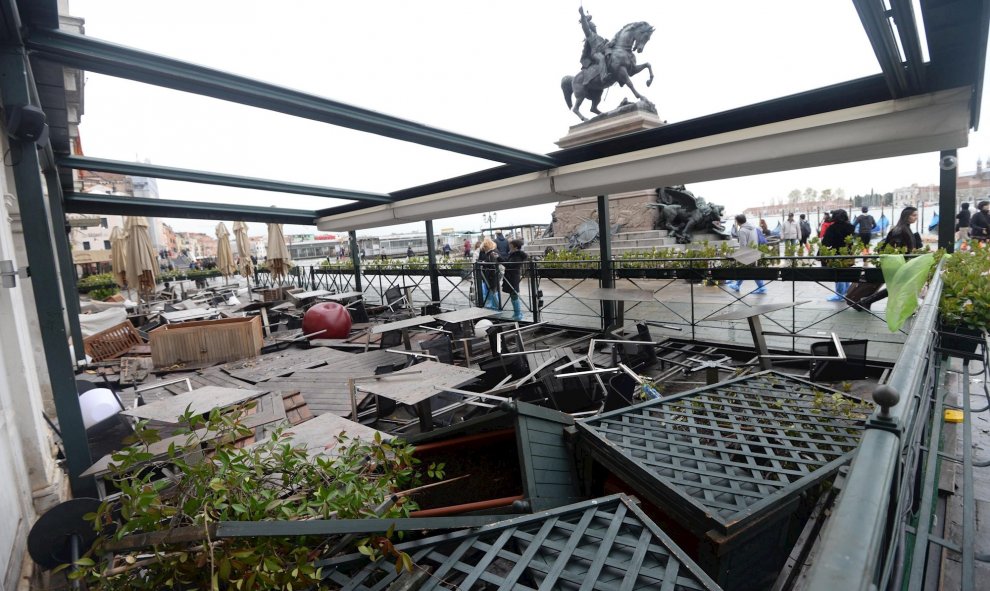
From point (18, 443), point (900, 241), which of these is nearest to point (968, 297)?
point (900, 241)

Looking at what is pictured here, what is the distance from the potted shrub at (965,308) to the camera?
9.05 ft

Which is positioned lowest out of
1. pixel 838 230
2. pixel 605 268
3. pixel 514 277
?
pixel 514 277

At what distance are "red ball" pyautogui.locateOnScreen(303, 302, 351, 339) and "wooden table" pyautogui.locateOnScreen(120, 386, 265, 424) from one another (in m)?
4.58

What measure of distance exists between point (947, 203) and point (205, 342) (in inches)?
392

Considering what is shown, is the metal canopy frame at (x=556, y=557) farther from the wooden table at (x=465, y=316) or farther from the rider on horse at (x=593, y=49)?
the rider on horse at (x=593, y=49)

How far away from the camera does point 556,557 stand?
1396 millimetres

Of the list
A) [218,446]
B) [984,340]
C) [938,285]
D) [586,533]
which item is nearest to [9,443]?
[218,446]

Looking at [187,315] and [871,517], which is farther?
[187,315]

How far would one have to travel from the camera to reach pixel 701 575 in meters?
1.26

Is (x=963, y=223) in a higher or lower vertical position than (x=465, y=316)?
higher

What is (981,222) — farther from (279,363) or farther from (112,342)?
(112,342)

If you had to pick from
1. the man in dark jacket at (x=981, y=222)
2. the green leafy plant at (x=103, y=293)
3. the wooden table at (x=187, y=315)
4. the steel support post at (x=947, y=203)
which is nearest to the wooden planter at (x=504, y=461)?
the steel support post at (x=947, y=203)

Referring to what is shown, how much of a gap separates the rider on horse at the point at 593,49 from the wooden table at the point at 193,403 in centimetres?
1363

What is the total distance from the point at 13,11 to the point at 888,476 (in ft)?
12.7
